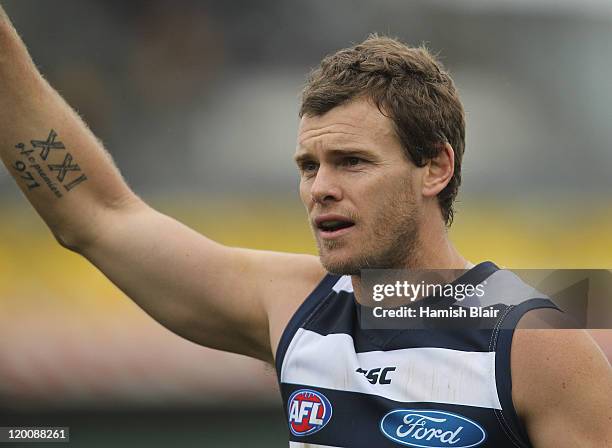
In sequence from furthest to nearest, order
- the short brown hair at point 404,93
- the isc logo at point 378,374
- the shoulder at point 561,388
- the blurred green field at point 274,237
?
the blurred green field at point 274,237, the short brown hair at point 404,93, the isc logo at point 378,374, the shoulder at point 561,388

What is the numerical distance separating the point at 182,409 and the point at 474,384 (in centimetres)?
400

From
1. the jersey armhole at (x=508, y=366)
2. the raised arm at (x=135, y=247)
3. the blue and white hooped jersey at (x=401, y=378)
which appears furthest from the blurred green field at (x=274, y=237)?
the jersey armhole at (x=508, y=366)

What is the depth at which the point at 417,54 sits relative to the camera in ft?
A: 8.51

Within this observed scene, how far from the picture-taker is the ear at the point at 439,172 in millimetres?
2502

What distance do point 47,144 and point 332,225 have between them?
885 millimetres

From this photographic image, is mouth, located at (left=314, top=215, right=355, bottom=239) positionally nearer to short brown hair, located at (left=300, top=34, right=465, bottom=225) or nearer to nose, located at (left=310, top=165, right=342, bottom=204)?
nose, located at (left=310, top=165, right=342, bottom=204)

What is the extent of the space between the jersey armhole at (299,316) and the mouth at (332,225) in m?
0.24

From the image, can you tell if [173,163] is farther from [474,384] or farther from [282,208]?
[474,384]

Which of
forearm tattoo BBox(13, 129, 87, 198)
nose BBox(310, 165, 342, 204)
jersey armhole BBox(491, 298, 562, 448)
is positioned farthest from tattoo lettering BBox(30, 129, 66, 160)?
jersey armhole BBox(491, 298, 562, 448)

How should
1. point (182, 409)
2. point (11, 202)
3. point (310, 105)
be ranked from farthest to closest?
1. point (11, 202)
2. point (182, 409)
3. point (310, 105)

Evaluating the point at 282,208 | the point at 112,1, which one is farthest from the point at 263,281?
the point at 112,1

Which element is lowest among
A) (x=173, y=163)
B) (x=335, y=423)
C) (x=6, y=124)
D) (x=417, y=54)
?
(x=335, y=423)

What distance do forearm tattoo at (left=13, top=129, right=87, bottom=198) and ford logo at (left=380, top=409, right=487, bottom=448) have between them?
1.14m

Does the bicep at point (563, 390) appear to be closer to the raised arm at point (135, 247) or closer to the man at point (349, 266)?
the man at point (349, 266)
